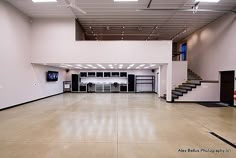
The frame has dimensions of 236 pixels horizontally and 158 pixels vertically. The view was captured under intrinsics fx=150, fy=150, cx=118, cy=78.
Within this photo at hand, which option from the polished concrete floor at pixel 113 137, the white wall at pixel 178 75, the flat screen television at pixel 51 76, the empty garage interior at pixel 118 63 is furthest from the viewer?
the flat screen television at pixel 51 76

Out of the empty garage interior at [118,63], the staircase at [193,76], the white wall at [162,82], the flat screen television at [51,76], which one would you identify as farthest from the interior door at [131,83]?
the flat screen television at [51,76]

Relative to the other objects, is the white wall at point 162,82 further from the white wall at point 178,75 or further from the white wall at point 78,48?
the white wall at point 78,48

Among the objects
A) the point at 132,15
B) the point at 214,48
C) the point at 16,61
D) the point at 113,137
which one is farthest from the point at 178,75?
the point at 16,61

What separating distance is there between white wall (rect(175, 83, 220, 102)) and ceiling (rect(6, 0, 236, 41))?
13.3ft

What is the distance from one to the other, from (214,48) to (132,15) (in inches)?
215

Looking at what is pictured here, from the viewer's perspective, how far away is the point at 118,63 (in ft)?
30.2

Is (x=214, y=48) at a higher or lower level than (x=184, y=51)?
lower

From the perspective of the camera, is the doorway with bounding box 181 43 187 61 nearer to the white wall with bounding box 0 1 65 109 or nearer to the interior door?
the interior door

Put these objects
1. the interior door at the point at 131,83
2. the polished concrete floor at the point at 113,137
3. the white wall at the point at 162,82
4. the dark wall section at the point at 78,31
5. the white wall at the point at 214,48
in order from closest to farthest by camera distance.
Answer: the polished concrete floor at the point at 113,137 → the white wall at the point at 214,48 → the dark wall section at the point at 78,31 → the white wall at the point at 162,82 → the interior door at the point at 131,83

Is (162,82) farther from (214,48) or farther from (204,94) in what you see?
(214,48)

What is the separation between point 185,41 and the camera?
13.6 metres

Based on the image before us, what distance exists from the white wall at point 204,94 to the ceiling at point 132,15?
4047mm

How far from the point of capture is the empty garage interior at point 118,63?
3260 mm

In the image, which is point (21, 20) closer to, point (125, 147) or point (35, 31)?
point (35, 31)
